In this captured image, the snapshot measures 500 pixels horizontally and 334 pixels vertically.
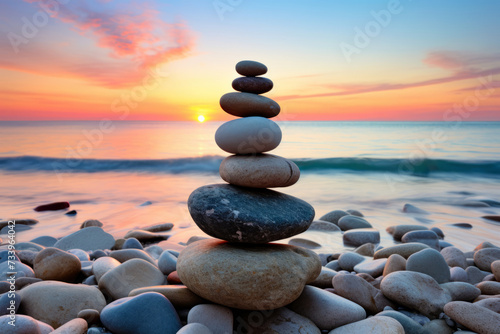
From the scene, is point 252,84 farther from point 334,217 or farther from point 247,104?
point 334,217

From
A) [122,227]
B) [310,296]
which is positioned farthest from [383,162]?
[310,296]

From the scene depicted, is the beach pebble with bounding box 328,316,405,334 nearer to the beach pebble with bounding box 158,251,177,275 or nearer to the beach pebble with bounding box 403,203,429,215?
the beach pebble with bounding box 158,251,177,275

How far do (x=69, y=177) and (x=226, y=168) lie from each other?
13262 mm

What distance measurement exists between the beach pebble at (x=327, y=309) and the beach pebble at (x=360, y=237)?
3.22 m

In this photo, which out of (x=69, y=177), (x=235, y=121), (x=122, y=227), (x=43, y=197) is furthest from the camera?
(x=69, y=177)

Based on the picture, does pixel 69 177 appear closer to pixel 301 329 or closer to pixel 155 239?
pixel 155 239

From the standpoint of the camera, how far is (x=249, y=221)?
8.84ft

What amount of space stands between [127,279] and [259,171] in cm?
166

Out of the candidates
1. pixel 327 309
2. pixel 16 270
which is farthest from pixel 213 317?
pixel 16 270

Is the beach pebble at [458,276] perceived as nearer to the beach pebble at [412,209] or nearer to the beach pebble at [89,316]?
the beach pebble at [89,316]

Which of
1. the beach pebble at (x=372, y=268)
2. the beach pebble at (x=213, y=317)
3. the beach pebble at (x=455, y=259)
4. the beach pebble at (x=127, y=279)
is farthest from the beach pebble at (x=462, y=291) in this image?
Answer: the beach pebble at (x=127, y=279)

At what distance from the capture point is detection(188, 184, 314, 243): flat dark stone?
2.71m

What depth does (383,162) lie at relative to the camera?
55.5 ft

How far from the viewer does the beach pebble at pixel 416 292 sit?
3.05 meters
